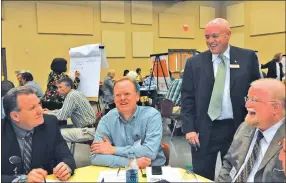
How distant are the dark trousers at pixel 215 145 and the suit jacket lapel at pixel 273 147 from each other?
0.80 m

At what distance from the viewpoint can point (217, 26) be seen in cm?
234

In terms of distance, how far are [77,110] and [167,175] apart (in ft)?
8.45

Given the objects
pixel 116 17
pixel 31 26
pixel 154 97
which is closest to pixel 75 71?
pixel 154 97

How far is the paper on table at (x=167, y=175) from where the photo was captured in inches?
67.2

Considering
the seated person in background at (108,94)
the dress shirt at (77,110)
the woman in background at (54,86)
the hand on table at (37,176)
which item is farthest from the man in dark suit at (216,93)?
the seated person in background at (108,94)

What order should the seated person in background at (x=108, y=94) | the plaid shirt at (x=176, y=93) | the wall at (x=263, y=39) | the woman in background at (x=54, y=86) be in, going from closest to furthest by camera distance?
the woman in background at (x=54, y=86) < the plaid shirt at (x=176, y=93) < the seated person in background at (x=108, y=94) < the wall at (x=263, y=39)

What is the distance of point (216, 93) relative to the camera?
Result: 2359 mm

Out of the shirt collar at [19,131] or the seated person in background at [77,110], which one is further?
the seated person in background at [77,110]

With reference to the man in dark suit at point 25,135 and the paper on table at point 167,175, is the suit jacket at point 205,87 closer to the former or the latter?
the paper on table at point 167,175

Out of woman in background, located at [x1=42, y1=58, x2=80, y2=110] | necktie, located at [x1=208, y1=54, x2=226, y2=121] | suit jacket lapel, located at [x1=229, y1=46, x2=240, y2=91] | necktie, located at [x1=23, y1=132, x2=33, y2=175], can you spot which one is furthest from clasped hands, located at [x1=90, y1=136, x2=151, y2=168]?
woman in background, located at [x1=42, y1=58, x2=80, y2=110]

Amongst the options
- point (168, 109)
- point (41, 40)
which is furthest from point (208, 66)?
point (41, 40)

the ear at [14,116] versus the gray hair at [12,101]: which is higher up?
the gray hair at [12,101]

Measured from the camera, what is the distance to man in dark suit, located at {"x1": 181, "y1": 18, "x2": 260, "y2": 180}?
2.35 meters

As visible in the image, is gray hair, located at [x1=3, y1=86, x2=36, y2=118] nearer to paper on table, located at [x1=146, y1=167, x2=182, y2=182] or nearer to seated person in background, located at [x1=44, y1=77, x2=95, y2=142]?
paper on table, located at [x1=146, y1=167, x2=182, y2=182]
